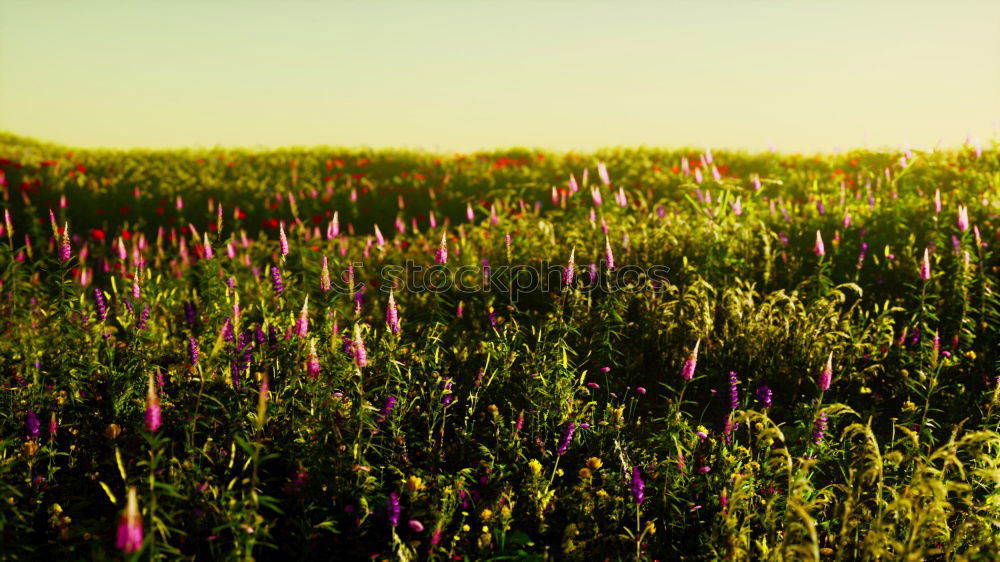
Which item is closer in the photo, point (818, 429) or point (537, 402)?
point (818, 429)

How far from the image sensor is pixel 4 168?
1280cm

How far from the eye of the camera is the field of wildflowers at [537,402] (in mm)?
2734

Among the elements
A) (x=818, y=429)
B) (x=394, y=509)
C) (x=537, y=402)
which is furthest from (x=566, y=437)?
(x=818, y=429)

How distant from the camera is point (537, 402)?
11.3 feet

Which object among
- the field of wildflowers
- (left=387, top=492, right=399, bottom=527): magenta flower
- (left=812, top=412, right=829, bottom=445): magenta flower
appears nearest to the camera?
(left=387, top=492, right=399, bottom=527): magenta flower

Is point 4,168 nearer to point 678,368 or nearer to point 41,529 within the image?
point 41,529

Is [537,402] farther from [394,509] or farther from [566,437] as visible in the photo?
[394,509]

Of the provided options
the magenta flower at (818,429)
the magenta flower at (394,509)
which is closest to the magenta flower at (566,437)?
the magenta flower at (394,509)

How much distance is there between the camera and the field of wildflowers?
8.97 ft

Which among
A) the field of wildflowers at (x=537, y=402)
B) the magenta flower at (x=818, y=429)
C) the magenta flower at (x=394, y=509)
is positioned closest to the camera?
the magenta flower at (x=394, y=509)

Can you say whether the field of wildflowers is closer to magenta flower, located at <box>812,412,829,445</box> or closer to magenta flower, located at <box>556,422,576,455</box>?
magenta flower, located at <box>812,412,829,445</box>

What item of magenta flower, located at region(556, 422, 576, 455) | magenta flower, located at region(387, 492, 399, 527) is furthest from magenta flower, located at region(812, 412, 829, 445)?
magenta flower, located at region(387, 492, 399, 527)

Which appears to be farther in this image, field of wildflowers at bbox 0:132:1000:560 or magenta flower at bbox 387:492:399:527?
field of wildflowers at bbox 0:132:1000:560

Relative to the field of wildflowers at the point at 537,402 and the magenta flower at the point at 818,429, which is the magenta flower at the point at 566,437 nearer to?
the field of wildflowers at the point at 537,402
